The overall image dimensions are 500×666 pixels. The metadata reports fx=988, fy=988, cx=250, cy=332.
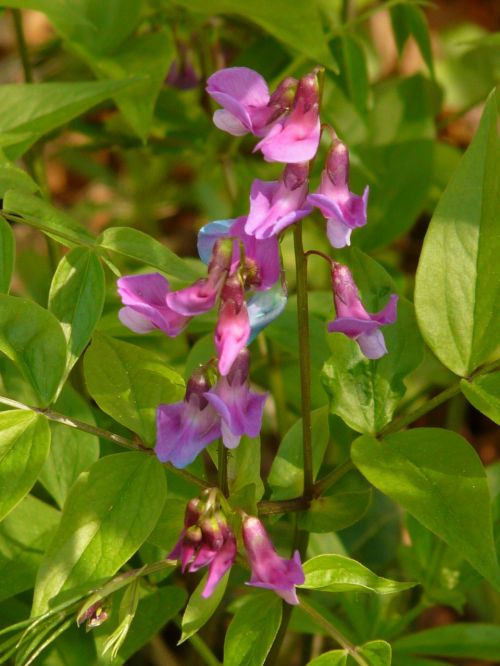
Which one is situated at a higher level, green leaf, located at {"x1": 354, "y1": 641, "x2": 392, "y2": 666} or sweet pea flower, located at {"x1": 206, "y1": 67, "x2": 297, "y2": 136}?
sweet pea flower, located at {"x1": 206, "y1": 67, "x2": 297, "y2": 136}

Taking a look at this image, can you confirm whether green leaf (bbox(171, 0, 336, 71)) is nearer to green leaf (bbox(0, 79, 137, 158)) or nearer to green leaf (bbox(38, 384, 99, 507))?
green leaf (bbox(0, 79, 137, 158))

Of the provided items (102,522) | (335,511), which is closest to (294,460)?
(335,511)

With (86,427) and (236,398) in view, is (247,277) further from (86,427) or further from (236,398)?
(86,427)

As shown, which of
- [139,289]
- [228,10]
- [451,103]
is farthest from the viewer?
[451,103]

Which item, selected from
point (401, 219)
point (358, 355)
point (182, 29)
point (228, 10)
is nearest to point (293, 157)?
point (358, 355)

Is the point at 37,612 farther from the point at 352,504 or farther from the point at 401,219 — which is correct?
the point at 401,219

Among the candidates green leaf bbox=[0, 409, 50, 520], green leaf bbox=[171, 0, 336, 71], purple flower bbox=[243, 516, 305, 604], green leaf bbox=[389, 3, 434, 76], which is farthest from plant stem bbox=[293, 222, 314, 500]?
green leaf bbox=[389, 3, 434, 76]
